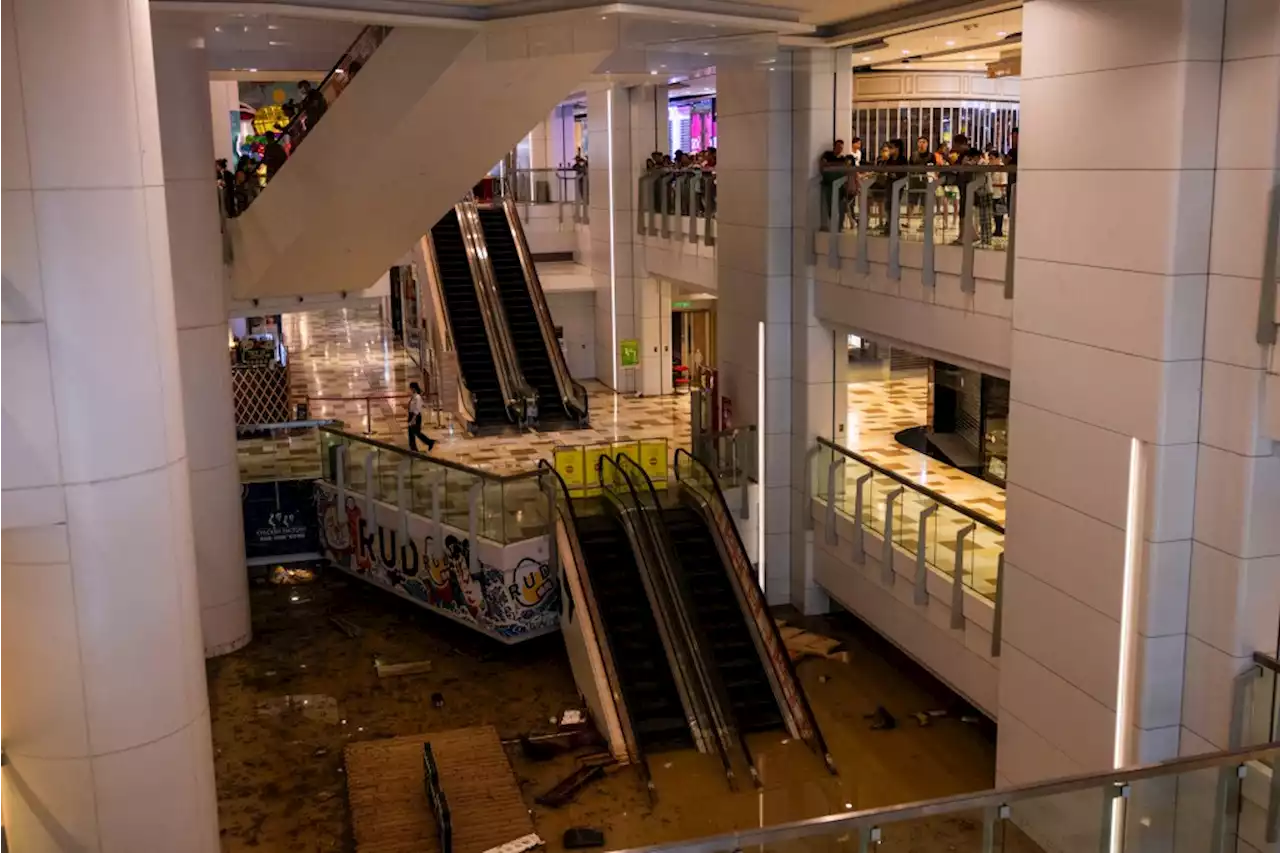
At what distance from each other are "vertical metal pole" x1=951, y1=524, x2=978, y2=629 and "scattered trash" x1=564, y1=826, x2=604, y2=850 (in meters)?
3.49

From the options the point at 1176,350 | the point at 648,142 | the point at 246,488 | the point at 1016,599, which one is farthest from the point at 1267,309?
the point at 648,142

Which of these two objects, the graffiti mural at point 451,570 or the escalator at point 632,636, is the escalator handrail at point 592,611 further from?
the graffiti mural at point 451,570

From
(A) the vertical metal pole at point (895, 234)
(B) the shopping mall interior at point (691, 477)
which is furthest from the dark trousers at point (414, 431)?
(A) the vertical metal pole at point (895, 234)

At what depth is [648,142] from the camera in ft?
73.6

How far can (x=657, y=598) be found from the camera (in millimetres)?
11961

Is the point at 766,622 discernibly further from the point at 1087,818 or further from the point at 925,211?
the point at 1087,818

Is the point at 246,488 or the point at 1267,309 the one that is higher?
the point at 1267,309

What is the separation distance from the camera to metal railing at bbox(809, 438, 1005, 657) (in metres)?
10.4

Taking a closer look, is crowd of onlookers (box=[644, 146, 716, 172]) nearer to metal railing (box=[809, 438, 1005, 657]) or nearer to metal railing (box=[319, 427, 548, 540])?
metal railing (box=[809, 438, 1005, 657])

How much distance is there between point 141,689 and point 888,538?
297 inches

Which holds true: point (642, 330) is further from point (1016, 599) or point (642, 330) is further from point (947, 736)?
point (1016, 599)

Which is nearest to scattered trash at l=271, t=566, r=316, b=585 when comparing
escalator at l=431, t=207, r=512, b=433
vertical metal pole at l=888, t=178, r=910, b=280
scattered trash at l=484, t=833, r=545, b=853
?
escalator at l=431, t=207, r=512, b=433

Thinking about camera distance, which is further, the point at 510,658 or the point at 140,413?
the point at 510,658

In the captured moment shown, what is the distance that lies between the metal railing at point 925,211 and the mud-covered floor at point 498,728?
155 inches
